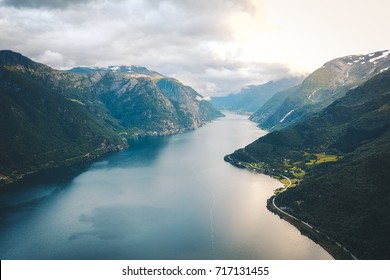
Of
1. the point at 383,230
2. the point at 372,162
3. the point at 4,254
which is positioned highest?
the point at 372,162

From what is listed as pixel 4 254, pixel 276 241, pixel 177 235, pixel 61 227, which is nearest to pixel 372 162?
pixel 276 241

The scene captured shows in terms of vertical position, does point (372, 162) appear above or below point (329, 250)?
above

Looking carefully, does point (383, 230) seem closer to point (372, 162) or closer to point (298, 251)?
point (298, 251)

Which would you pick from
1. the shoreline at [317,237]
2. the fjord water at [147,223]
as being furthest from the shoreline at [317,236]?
the fjord water at [147,223]

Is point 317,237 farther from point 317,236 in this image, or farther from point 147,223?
point 147,223

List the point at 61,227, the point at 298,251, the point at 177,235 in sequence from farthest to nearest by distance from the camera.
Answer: the point at 61,227 → the point at 177,235 → the point at 298,251

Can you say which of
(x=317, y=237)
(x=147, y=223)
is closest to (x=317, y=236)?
(x=317, y=237)

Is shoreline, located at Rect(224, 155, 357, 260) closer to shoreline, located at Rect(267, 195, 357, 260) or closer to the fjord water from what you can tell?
shoreline, located at Rect(267, 195, 357, 260)

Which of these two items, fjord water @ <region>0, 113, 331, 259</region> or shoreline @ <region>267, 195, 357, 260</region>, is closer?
shoreline @ <region>267, 195, 357, 260</region>

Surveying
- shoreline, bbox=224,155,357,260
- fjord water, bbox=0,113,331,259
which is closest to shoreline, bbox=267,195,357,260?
shoreline, bbox=224,155,357,260
